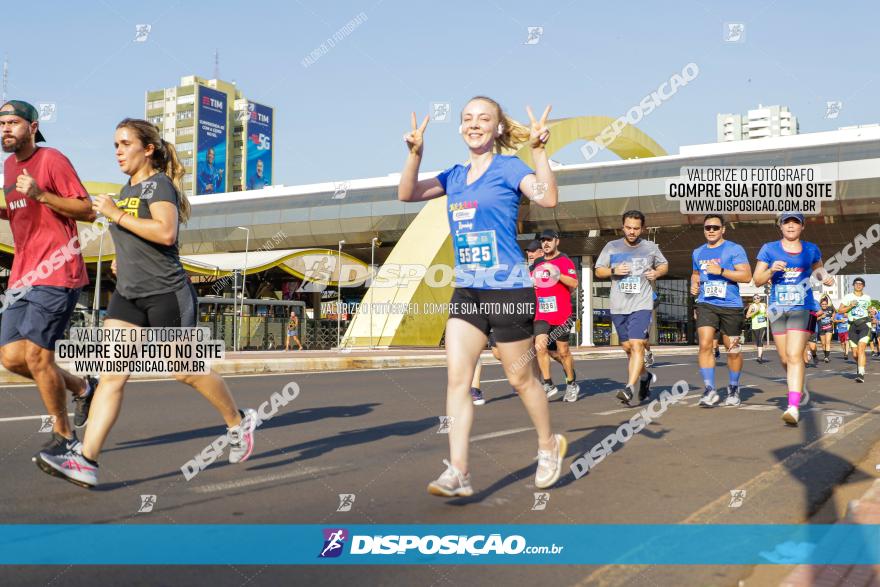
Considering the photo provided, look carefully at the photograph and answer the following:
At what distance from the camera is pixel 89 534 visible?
3287 mm

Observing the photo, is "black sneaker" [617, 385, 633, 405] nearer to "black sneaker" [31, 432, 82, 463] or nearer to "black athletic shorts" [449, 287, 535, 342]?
"black athletic shorts" [449, 287, 535, 342]

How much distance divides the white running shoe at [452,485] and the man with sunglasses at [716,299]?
545 cm

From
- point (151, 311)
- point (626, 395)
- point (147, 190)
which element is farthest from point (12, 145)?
point (626, 395)

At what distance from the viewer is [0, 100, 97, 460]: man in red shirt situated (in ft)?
14.9

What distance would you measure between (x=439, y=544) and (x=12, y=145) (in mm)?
3379

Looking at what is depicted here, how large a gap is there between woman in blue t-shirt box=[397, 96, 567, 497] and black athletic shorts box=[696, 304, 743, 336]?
5.15 metres

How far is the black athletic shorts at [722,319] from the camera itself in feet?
28.7

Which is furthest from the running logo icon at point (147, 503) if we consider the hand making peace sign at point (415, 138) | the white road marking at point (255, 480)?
the hand making peace sign at point (415, 138)

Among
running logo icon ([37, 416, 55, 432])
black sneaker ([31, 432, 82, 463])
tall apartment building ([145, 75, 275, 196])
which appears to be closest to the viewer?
black sneaker ([31, 432, 82, 463])

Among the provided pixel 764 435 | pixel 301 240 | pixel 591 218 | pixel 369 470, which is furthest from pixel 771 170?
pixel 369 470

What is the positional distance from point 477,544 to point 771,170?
35134mm

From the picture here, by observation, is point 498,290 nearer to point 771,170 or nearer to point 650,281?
point 650,281

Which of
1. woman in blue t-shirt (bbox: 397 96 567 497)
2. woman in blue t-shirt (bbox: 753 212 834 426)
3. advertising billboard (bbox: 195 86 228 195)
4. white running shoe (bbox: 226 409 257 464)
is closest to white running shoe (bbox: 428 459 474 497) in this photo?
woman in blue t-shirt (bbox: 397 96 567 497)

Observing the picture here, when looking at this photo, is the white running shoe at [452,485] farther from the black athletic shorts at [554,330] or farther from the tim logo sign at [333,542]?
the black athletic shorts at [554,330]
